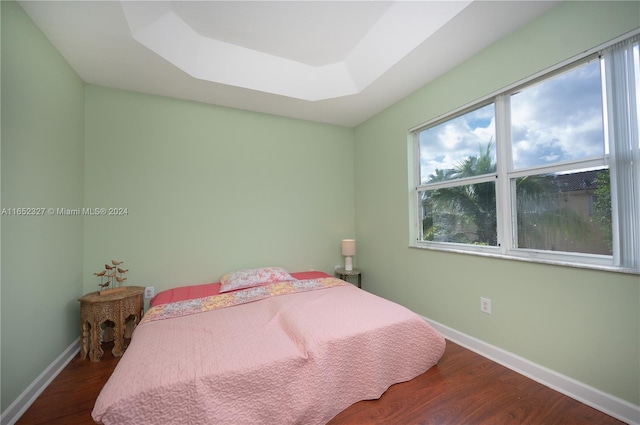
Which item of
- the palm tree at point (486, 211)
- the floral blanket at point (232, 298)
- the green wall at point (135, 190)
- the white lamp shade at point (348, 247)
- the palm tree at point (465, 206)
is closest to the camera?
the green wall at point (135, 190)

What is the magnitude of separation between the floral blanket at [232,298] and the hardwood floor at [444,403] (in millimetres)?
551

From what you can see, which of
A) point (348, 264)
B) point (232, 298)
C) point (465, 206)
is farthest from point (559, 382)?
point (232, 298)

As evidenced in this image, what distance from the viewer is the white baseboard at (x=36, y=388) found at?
1.32 metres

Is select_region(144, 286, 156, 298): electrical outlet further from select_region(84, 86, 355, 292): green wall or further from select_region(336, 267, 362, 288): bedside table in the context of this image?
select_region(336, 267, 362, 288): bedside table

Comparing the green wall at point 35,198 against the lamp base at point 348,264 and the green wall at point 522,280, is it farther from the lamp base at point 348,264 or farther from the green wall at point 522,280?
the green wall at point 522,280

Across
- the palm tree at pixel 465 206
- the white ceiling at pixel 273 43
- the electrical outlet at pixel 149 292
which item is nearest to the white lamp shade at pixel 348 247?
the palm tree at pixel 465 206

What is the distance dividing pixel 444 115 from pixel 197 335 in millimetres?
2774

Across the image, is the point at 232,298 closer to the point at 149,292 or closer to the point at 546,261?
→ the point at 149,292

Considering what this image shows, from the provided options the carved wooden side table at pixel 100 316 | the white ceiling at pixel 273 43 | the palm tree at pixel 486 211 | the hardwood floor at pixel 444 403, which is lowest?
the hardwood floor at pixel 444 403

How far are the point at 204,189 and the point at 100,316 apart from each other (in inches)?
56.5

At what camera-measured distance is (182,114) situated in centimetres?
261

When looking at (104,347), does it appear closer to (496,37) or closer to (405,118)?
(405,118)

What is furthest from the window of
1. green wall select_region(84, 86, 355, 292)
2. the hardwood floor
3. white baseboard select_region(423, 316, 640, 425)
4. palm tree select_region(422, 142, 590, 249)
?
green wall select_region(84, 86, 355, 292)

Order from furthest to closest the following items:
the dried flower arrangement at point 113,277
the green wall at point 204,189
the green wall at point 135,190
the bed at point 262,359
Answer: the green wall at point 204,189 < the dried flower arrangement at point 113,277 < the green wall at point 135,190 < the bed at point 262,359
